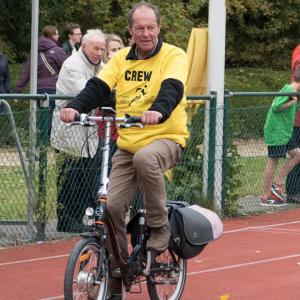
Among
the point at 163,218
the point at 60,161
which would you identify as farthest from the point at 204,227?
the point at 60,161

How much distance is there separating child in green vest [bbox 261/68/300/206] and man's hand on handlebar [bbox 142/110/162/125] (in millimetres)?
6519

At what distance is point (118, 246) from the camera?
7.51 m

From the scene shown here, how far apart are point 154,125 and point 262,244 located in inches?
147

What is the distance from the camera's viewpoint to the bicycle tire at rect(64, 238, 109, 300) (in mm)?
7055

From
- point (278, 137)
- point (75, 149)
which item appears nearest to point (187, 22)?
point (278, 137)

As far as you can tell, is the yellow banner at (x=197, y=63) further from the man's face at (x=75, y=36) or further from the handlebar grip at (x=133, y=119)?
the handlebar grip at (x=133, y=119)

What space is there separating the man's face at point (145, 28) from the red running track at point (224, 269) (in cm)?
194

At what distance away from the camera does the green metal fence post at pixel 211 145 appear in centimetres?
1239

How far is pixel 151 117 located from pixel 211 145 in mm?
5393

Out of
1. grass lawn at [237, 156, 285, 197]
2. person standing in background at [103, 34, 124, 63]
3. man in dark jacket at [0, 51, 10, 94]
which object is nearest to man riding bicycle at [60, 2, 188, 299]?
person standing in background at [103, 34, 124, 63]

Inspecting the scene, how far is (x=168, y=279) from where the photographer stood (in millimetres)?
8000

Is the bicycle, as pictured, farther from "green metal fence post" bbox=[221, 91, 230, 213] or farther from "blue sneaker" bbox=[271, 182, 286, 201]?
"blue sneaker" bbox=[271, 182, 286, 201]

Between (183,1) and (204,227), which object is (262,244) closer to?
(204,227)

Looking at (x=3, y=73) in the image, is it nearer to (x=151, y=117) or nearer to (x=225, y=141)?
(x=225, y=141)
